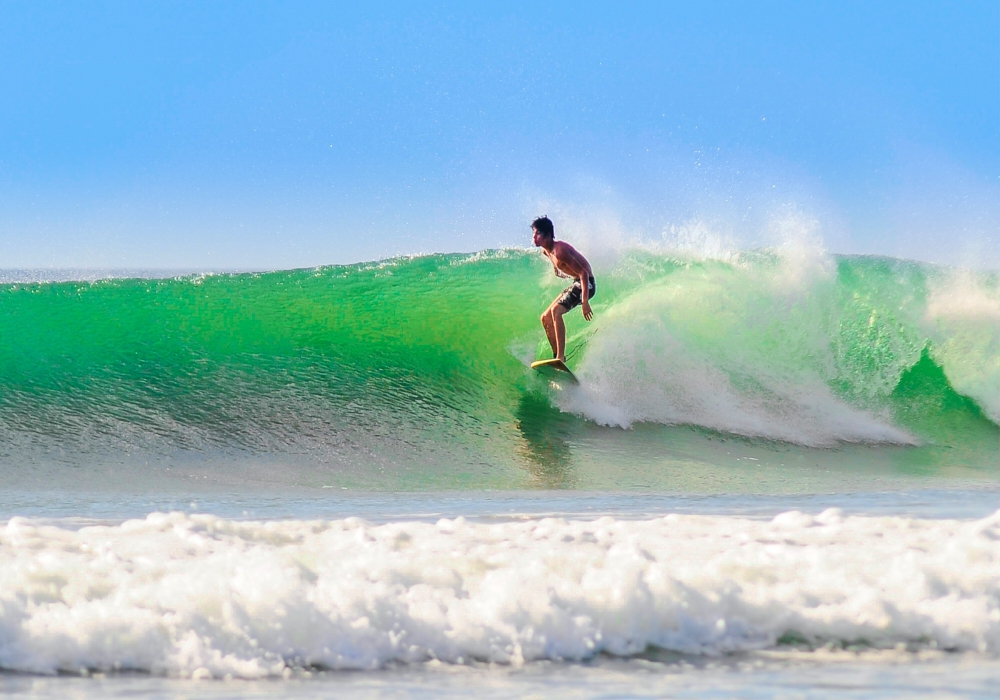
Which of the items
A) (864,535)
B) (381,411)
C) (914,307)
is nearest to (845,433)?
(914,307)

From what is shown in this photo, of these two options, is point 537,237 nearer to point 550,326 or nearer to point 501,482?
point 550,326

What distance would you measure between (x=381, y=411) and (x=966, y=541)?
465 cm

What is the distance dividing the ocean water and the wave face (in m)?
0.03

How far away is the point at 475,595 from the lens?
2.69 m

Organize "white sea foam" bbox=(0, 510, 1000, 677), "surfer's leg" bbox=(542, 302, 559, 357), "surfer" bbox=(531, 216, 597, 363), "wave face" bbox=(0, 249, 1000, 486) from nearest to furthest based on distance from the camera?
"white sea foam" bbox=(0, 510, 1000, 677)
"wave face" bbox=(0, 249, 1000, 486)
"surfer" bbox=(531, 216, 597, 363)
"surfer's leg" bbox=(542, 302, 559, 357)

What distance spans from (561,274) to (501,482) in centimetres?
236

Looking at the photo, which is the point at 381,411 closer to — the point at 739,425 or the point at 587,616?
the point at 739,425

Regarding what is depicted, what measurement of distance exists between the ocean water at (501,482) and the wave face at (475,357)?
30 mm

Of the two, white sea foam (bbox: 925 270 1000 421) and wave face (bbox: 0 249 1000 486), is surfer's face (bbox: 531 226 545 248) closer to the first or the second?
wave face (bbox: 0 249 1000 486)

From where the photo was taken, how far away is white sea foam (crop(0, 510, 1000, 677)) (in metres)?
2.43

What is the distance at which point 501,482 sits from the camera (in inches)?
227

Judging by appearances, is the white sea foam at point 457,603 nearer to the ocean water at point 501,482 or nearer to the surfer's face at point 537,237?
the ocean water at point 501,482

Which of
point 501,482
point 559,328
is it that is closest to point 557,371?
point 559,328

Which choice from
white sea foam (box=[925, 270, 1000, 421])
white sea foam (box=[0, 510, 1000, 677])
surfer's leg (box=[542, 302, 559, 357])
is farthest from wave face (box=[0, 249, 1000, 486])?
white sea foam (box=[0, 510, 1000, 677])
